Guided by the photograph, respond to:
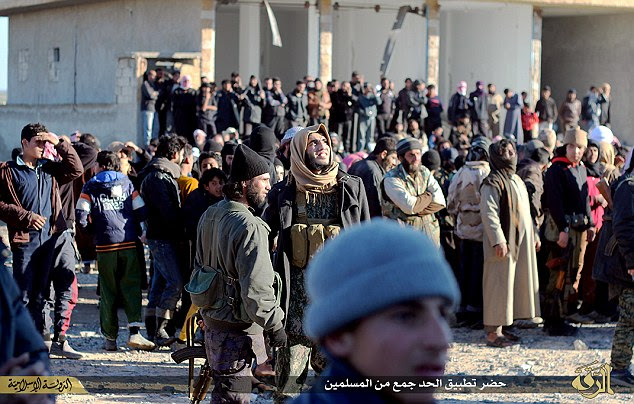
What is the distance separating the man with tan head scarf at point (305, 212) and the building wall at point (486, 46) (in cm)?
2417

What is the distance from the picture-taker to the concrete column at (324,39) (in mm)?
27375

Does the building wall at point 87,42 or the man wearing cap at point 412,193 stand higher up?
the building wall at point 87,42

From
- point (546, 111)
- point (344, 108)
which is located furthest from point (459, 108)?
point (344, 108)

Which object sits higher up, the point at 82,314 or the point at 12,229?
the point at 12,229

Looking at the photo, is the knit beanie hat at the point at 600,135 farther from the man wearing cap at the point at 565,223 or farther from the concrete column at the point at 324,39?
the concrete column at the point at 324,39

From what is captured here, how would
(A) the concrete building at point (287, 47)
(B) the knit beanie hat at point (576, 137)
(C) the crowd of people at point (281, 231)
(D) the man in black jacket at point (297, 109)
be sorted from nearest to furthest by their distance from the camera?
(C) the crowd of people at point (281, 231)
(B) the knit beanie hat at point (576, 137)
(D) the man in black jacket at point (297, 109)
(A) the concrete building at point (287, 47)

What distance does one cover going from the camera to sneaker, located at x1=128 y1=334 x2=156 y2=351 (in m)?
8.98

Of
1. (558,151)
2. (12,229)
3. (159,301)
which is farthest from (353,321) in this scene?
(558,151)

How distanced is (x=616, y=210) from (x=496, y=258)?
202 cm

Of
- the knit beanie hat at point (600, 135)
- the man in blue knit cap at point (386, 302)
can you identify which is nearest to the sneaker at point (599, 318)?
the knit beanie hat at point (600, 135)

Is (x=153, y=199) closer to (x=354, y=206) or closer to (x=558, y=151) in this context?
(x=354, y=206)

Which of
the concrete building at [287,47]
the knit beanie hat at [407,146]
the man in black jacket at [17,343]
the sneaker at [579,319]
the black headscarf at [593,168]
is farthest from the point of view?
the concrete building at [287,47]

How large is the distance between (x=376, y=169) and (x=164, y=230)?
77.3 inches

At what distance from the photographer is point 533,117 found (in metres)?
26.7
